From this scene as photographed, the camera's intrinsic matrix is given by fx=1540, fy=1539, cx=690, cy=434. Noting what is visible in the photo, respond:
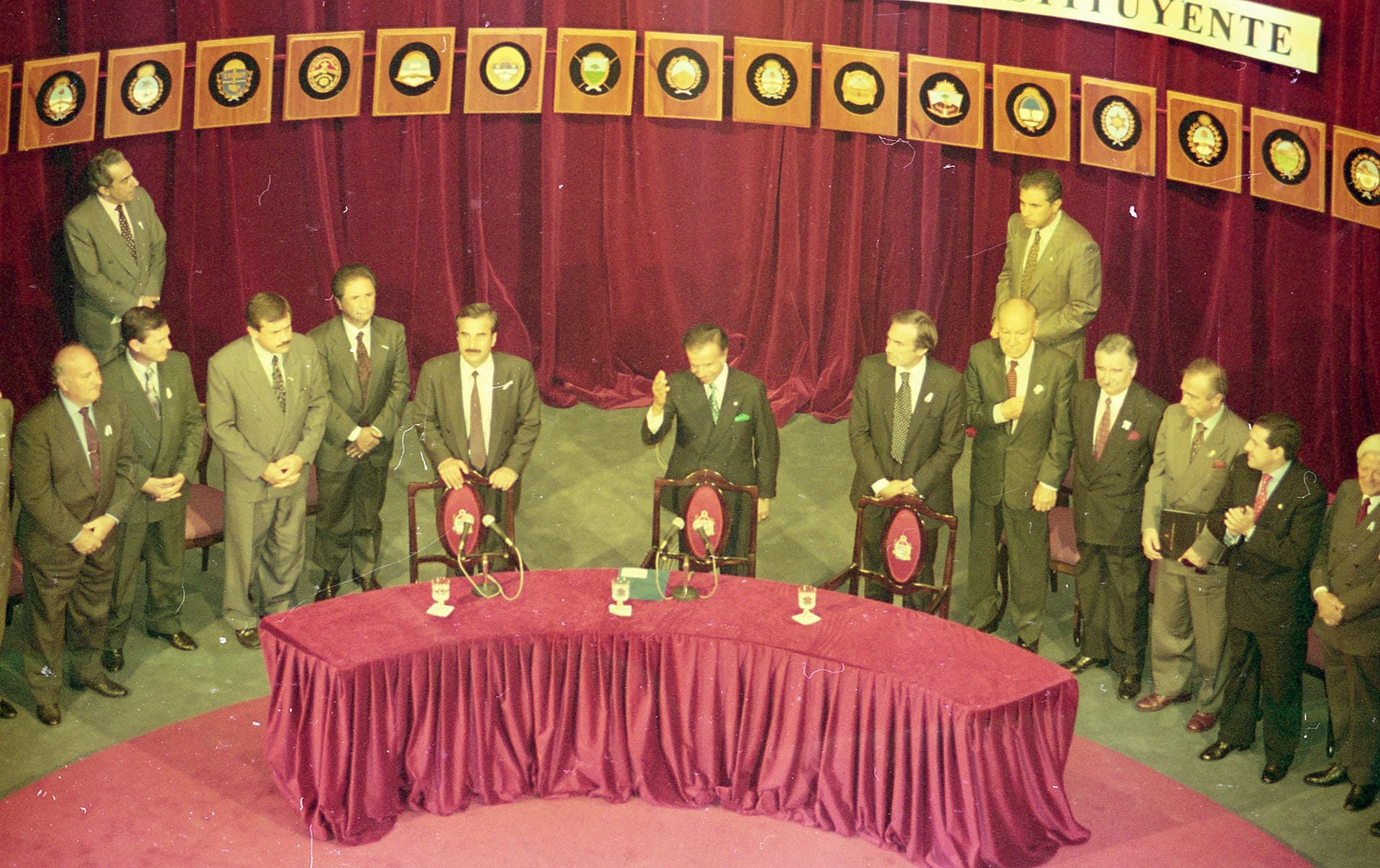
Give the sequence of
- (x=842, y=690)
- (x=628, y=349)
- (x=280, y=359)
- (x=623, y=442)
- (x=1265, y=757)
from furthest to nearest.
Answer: (x=628, y=349) → (x=623, y=442) → (x=280, y=359) → (x=1265, y=757) → (x=842, y=690)

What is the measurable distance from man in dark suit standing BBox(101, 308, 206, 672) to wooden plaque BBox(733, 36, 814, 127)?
11.9 feet

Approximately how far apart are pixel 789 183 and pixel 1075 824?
4.57 m

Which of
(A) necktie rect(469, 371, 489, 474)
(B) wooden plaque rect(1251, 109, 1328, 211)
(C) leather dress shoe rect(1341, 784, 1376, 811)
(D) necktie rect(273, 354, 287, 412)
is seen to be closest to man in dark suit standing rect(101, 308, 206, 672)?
(D) necktie rect(273, 354, 287, 412)

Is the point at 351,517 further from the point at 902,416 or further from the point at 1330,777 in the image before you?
the point at 1330,777

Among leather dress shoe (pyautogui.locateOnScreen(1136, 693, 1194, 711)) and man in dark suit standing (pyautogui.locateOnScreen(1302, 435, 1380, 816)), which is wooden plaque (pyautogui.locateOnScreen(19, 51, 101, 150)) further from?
man in dark suit standing (pyautogui.locateOnScreen(1302, 435, 1380, 816))

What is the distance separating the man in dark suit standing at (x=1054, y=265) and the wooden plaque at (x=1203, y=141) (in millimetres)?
1158

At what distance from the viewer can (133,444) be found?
619 centimetres

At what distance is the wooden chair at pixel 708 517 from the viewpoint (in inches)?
247

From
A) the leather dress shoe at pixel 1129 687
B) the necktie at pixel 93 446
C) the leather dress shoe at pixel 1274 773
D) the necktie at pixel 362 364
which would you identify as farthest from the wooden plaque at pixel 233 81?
the leather dress shoe at pixel 1274 773

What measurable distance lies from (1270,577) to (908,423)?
62.6 inches

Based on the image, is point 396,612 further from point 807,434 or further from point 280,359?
point 807,434

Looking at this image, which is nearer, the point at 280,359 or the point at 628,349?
the point at 280,359

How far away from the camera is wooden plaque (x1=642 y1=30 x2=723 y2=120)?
8570 mm

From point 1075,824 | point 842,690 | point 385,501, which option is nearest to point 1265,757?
point 1075,824
